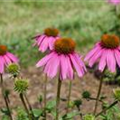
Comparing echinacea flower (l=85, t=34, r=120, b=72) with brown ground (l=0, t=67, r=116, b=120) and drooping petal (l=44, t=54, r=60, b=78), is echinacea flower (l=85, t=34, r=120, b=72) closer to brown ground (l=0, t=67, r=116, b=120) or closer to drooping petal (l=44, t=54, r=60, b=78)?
drooping petal (l=44, t=54, r=60, b=78)

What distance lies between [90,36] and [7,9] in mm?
1680

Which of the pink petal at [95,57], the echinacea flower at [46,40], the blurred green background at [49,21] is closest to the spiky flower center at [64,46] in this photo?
the pink petal at [95,57]

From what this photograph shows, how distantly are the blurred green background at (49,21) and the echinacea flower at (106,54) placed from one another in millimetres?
2493

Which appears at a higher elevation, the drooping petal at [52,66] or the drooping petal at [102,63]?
the drooping petal at [52,66]

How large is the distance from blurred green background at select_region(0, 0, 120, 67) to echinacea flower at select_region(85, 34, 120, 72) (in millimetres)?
2493

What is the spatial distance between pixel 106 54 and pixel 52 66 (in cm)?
29

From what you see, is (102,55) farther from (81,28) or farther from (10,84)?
(81,28)

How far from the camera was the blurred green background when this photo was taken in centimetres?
491

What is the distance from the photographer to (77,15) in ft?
19.8

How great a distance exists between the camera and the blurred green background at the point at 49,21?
4914 mm

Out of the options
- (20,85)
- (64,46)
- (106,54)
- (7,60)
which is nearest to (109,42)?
(106,54)

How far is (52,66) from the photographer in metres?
1.84

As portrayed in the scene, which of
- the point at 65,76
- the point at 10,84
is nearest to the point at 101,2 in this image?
the point at 10,84

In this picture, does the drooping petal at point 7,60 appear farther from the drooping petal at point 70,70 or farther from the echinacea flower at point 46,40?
the drooping petal at point 70,70
